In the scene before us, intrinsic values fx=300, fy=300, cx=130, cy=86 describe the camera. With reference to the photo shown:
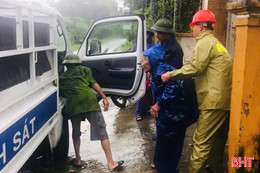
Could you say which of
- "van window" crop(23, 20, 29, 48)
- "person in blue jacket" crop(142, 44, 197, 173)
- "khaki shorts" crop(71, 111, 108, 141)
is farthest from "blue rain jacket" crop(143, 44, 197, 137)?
"van window" crop(23, 20, 29, 48)

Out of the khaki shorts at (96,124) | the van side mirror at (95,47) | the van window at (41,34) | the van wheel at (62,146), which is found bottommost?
the van wheel at (62,146)

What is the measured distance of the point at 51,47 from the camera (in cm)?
327

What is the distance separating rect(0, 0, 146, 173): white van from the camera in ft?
7.04

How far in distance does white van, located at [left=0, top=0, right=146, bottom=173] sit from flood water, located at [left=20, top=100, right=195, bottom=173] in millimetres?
284

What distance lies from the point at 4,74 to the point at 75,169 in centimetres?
185

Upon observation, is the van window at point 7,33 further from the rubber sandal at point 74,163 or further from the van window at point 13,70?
the rubber sandal at point 74,163

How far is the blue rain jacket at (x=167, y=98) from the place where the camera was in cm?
302

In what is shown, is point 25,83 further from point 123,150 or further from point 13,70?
point 123,150

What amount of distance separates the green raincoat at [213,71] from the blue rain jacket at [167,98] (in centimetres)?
20

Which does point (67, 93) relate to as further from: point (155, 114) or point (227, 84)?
point (227, 84)

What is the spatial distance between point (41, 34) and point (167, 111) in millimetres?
1516

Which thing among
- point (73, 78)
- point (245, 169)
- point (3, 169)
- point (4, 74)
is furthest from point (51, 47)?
point (245, 169)

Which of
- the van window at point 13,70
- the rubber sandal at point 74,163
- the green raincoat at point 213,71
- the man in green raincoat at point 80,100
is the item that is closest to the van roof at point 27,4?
the van window at point 13,70

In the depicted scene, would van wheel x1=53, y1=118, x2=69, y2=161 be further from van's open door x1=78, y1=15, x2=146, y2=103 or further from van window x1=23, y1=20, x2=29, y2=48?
van window x1=23, y1=20, x2=29, y2=48
